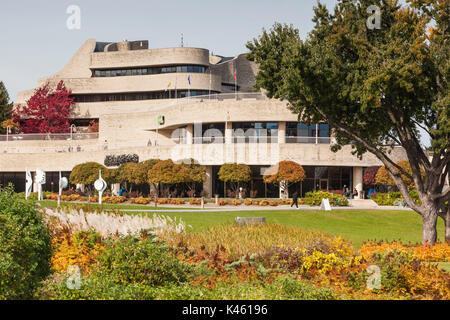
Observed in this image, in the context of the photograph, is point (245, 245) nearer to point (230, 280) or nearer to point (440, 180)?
point (230, 280)

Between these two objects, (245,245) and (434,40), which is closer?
(245,245)

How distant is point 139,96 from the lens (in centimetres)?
8025

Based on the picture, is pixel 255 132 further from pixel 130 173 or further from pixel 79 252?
pixel 79 252

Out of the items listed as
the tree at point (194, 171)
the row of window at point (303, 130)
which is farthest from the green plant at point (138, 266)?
the row of window at point (303, 130)

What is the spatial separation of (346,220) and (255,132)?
82.5ft

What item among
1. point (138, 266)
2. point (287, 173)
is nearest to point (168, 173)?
point (287, 173)

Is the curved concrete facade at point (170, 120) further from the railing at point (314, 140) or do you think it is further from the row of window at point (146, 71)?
the row of window at point (146, 71)

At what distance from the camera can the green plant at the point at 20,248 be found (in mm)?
8211

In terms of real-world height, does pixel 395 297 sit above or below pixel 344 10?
below

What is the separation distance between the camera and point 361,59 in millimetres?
18562

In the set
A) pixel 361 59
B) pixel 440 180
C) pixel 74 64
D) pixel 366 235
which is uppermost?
pixel 74 64

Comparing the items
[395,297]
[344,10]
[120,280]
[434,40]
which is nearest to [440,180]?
[434,40]
